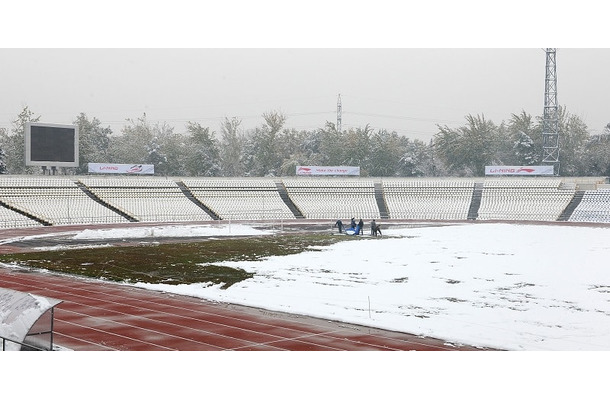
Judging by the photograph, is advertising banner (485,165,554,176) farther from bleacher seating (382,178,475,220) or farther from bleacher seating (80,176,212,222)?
bleacher seating (80,176,212,222)

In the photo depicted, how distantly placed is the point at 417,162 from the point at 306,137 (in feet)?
57.4

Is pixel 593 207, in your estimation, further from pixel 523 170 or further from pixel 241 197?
pixel 241 197

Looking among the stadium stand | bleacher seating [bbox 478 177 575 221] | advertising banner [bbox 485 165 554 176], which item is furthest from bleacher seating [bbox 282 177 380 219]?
advertising banner [bbox 485 165 554 176]

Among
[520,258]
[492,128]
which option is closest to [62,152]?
[520,258]

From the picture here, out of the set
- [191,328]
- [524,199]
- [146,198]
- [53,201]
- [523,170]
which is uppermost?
[523,170]

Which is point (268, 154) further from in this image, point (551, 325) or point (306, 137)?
point (551, 325)

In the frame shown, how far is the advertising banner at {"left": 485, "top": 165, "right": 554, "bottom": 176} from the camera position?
61.2 m

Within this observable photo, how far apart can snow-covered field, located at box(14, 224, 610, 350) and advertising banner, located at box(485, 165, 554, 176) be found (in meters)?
32.8

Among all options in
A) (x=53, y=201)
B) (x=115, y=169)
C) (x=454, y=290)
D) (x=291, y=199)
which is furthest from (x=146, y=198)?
(x=454, y=290)

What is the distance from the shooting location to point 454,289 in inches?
686

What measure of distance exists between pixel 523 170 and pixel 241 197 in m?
26.9

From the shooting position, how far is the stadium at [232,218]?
39.5 feet

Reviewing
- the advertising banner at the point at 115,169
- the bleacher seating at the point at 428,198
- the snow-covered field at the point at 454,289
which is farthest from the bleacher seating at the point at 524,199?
the advertising banner at the point at 115,169

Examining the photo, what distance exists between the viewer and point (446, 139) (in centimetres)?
8156
